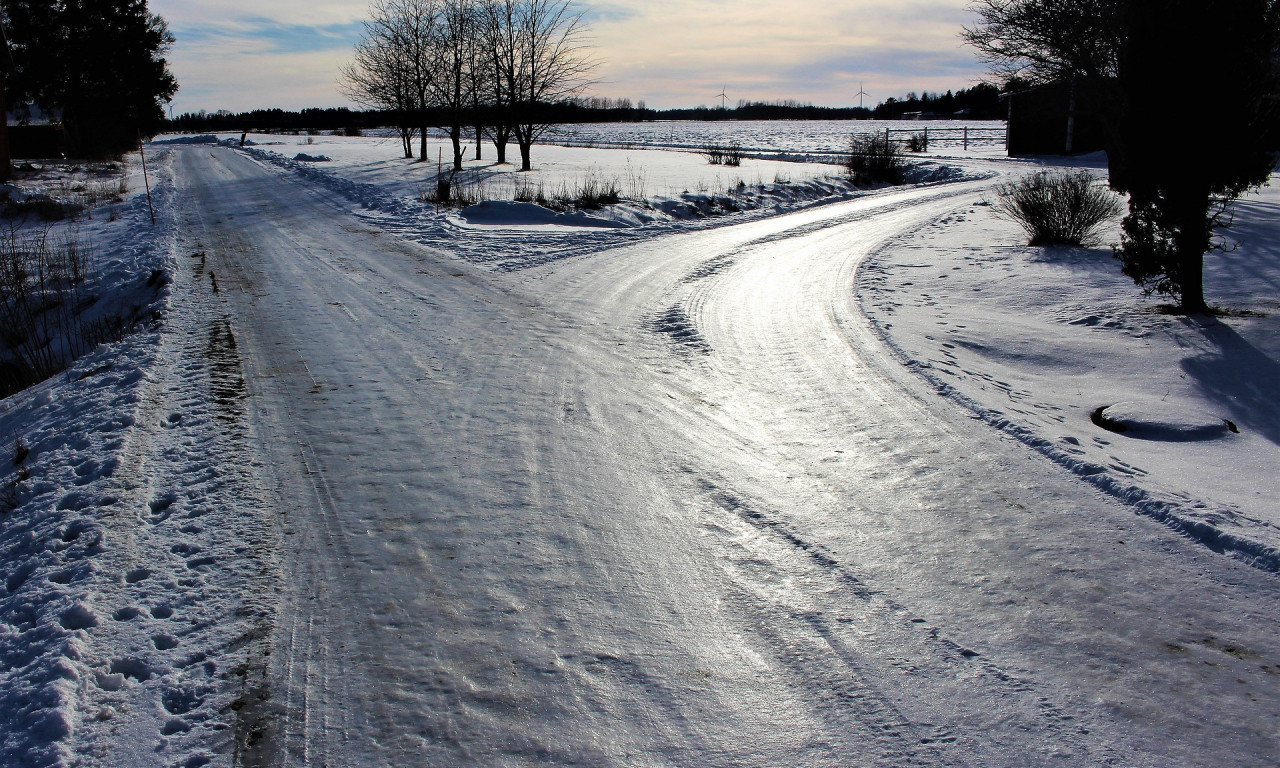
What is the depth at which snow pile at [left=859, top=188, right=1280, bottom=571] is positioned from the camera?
414cm

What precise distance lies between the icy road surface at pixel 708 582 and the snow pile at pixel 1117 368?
1.04ft

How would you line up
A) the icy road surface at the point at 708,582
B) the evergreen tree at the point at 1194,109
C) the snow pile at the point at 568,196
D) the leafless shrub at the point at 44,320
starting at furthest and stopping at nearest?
1. the snow pile at the point at 568,196
2. the leafless shrub at the point at 44,320
3. the evergreen tree at the point at 1194,109
4. the icy road surface at the point at 708,582

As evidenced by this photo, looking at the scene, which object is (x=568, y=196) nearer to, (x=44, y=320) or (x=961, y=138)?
(x=44, y=320)

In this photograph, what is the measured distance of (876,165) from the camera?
2862 cm

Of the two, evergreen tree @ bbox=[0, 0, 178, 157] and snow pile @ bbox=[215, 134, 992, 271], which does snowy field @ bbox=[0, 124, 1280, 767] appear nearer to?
snow pile @ bbox=[215, 134, 992, 271]

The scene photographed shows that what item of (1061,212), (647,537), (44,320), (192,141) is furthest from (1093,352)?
(192,141)

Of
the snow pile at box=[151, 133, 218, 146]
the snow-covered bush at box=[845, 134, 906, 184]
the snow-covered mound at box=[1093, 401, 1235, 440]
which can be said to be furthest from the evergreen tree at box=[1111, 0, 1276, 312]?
Result: the snow pile at box=[151, 133, 218, 146]

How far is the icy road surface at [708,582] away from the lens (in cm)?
249

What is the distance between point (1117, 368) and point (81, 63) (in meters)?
48.3

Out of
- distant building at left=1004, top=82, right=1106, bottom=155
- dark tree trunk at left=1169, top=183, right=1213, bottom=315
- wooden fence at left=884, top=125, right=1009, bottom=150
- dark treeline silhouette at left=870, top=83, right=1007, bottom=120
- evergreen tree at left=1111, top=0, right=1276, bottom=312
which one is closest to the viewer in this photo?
evergreen tree at left=1111, top=0, right=1276, bottom=312

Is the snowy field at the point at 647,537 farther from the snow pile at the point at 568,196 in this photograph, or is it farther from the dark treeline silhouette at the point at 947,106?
the dark treeline silhouette at the point at 947,106

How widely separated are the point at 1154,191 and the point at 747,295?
4229mm

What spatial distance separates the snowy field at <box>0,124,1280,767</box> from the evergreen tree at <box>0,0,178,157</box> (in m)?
39.9

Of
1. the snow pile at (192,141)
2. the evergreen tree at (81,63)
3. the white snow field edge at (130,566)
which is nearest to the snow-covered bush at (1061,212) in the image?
the white snow field edge at (130,566)
